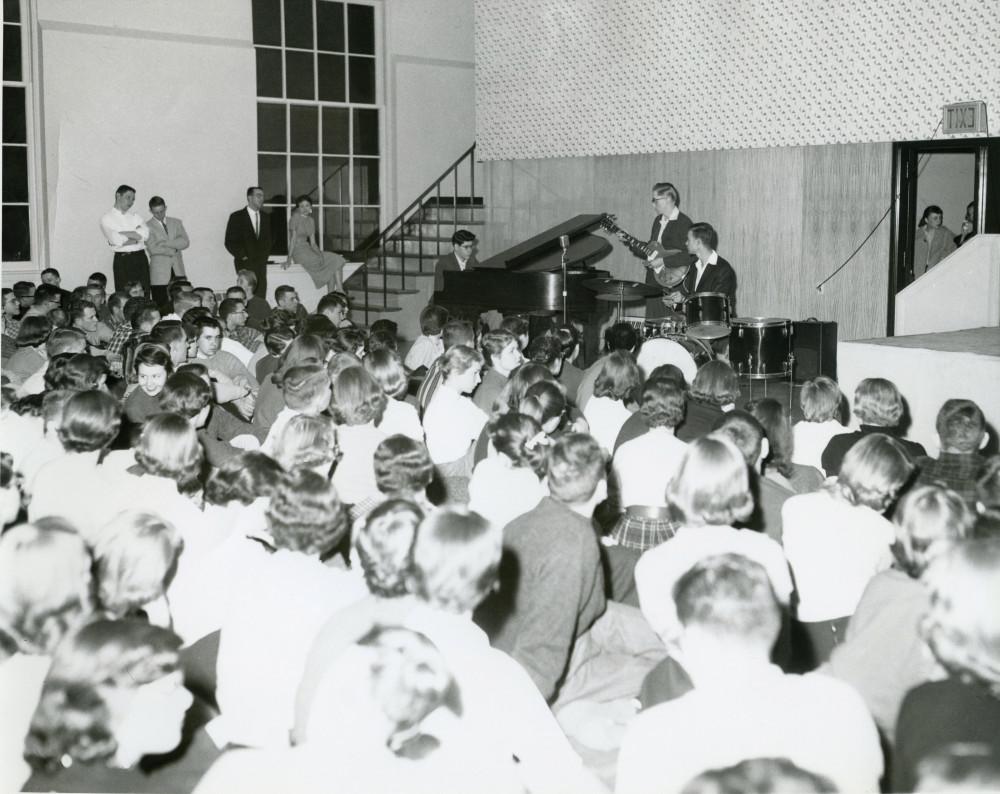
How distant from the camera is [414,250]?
43.1 feet

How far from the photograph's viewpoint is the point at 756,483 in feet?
11.6

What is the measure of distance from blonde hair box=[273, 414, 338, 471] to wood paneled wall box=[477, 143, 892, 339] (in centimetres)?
712

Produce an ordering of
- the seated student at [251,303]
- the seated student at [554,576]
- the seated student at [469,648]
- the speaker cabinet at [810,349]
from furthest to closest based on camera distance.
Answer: the seated student at [251,303]
the speaker cabinet at [810,349]
the seated student at [554,576]
the seated student at [469,648]

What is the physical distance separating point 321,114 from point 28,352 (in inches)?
309

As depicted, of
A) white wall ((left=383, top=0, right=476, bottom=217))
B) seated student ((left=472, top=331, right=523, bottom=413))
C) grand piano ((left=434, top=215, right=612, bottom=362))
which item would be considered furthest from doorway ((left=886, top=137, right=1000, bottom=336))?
white wall ((left=383, top=0, right=476, bottom=217))

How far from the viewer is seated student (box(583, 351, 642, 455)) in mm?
4863

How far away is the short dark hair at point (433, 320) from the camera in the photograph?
6.88 metres

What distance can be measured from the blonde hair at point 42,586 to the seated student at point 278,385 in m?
2.90

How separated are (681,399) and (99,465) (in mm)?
2064

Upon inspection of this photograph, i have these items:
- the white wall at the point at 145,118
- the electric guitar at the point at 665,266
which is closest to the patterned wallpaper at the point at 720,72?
the electric guitar at the point at 665,266

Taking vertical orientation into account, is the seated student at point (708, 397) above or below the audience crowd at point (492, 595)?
above

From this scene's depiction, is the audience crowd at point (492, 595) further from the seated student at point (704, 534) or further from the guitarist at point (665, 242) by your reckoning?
the guitarist at point (665, 242)

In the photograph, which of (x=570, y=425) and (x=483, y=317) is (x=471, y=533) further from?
(x=483, y=317)

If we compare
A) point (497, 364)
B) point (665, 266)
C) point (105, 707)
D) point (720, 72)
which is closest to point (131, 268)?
point (665, 266)
